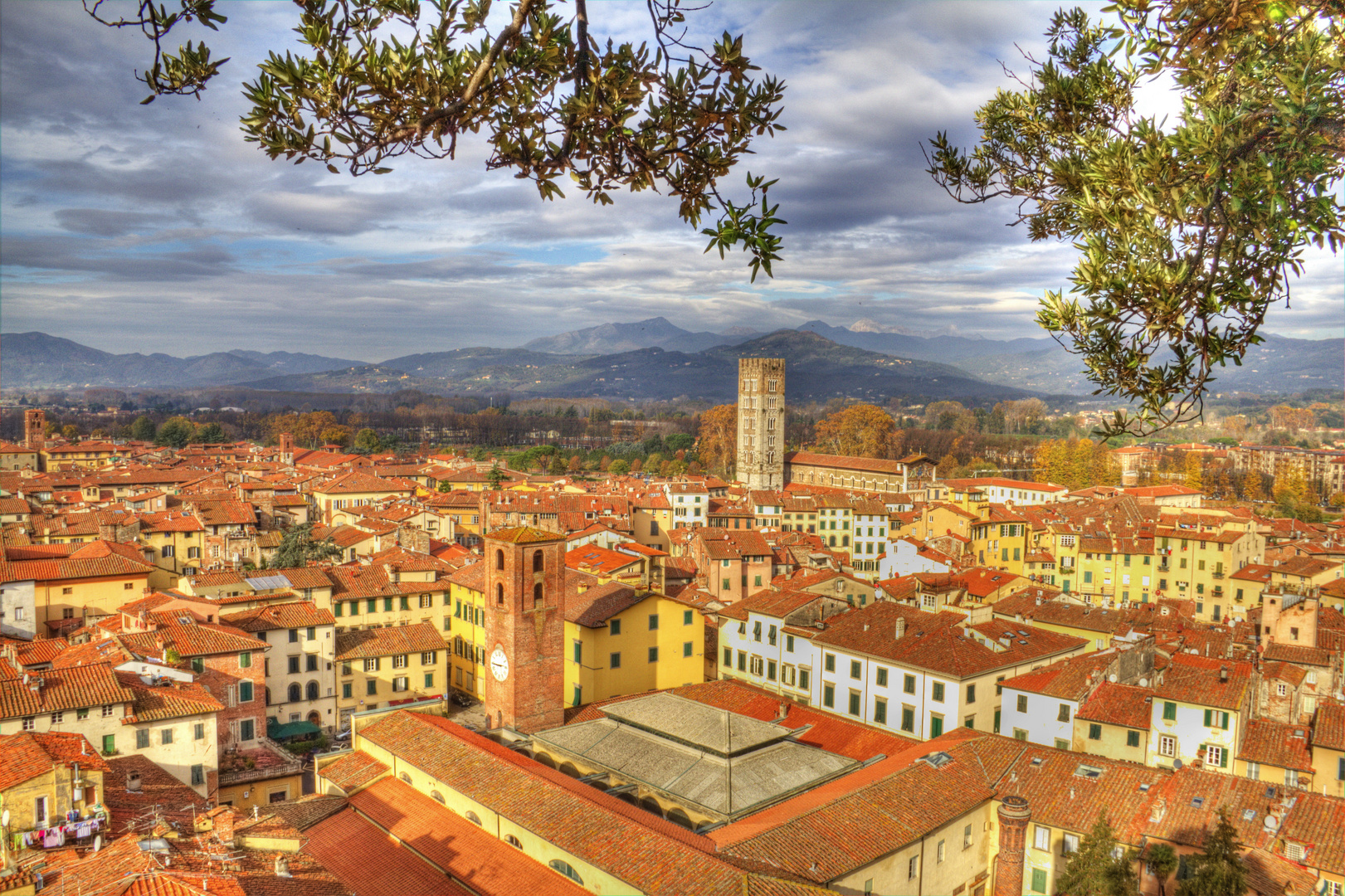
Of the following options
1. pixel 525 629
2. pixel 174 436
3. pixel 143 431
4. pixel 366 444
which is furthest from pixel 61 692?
pixel 143 431

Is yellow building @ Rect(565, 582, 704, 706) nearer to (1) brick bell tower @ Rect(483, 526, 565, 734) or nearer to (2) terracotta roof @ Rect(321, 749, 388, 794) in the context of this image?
(1) brick bell tower @ Rect(483, 526, 565, 734)

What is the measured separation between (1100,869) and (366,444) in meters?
119

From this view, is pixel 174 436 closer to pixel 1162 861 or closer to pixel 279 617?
pixel 279 617

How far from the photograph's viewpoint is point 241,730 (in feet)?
77.7

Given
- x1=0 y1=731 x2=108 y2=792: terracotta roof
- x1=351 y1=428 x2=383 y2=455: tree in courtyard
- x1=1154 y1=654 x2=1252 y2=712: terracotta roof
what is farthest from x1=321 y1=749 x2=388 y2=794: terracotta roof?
x1=351 y1=428 x2=383 y2=455: tree in courtyard

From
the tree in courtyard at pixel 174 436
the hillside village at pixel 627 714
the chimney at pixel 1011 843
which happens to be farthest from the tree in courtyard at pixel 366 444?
the chimney at pixel 1011 843

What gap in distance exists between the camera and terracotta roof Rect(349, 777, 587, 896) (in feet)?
49.1

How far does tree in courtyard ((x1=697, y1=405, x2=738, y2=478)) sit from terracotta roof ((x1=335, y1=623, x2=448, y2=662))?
7168 centimetres

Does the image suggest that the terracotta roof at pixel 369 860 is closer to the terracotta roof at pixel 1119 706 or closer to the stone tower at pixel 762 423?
the terracotta roof at pixel 1119 706

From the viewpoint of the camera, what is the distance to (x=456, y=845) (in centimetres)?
1653

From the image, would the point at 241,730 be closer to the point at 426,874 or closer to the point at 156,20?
the point at 426,874

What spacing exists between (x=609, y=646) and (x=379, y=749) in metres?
8.29

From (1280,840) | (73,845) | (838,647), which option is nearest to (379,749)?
(73,845)

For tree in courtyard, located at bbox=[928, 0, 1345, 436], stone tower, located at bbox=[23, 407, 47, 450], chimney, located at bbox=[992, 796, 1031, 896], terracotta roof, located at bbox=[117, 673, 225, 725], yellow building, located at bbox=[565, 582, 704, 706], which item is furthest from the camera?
stone tower, located at bbox=[23, 407, 47, 450]
